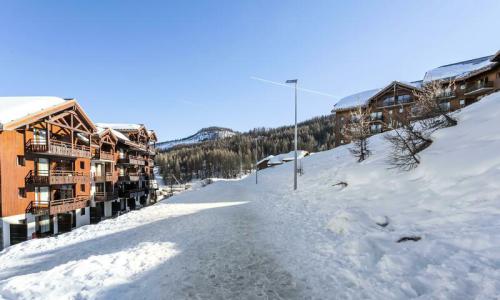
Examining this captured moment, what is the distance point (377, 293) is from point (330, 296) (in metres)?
0.94

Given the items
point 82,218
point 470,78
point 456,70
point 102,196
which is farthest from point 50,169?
point 456,70

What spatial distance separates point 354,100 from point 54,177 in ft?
175

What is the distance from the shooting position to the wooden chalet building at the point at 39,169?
1781cm

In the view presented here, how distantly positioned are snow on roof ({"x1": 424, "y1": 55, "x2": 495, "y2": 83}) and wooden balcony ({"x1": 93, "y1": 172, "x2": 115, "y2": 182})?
5030 centimetres

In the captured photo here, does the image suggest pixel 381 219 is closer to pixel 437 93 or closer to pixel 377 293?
pixel 377 293

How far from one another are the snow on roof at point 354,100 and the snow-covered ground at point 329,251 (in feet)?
126

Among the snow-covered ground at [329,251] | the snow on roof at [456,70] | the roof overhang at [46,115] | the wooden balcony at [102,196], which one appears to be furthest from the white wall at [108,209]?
the snow on roof at [456,70]

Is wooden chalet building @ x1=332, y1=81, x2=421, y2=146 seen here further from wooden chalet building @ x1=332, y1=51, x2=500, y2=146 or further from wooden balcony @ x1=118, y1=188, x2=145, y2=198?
wooden balcony @ x1=118, y1=188, x2=145, y2=198

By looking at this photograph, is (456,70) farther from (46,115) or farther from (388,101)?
(46,115)

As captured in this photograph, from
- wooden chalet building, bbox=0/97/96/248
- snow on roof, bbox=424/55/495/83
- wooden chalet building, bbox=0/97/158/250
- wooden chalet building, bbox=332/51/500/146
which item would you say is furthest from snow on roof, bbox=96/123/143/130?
snow on roof, bbox=424/55/495/83

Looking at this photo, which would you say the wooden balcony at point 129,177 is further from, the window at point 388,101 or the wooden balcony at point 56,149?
the window at point 388,101

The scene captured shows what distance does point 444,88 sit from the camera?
85.9ft

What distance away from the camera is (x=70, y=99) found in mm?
23781

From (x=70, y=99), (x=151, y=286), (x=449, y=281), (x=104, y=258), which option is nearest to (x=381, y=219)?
(x=449, y=281)
